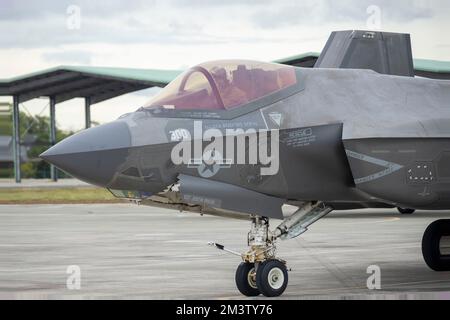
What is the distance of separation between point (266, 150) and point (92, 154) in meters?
1.94

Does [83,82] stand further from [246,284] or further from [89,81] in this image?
[246,284]

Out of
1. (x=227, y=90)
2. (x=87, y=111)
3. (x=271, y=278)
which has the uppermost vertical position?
(x=87, y=111)

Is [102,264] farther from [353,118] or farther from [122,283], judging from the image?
[353,118]

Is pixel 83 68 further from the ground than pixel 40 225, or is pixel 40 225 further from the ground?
pixel 83 68

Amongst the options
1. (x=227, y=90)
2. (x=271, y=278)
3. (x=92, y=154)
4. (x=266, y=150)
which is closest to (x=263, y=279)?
(x=271, y=278)

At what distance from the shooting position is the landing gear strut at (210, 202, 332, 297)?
36.7 ft

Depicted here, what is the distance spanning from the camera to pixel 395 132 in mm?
11320

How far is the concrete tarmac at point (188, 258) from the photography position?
12.0 meters

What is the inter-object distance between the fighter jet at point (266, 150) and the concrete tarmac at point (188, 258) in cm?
105

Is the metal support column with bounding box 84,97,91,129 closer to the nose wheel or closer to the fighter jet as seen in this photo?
the fighter jet

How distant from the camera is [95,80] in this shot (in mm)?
50062
